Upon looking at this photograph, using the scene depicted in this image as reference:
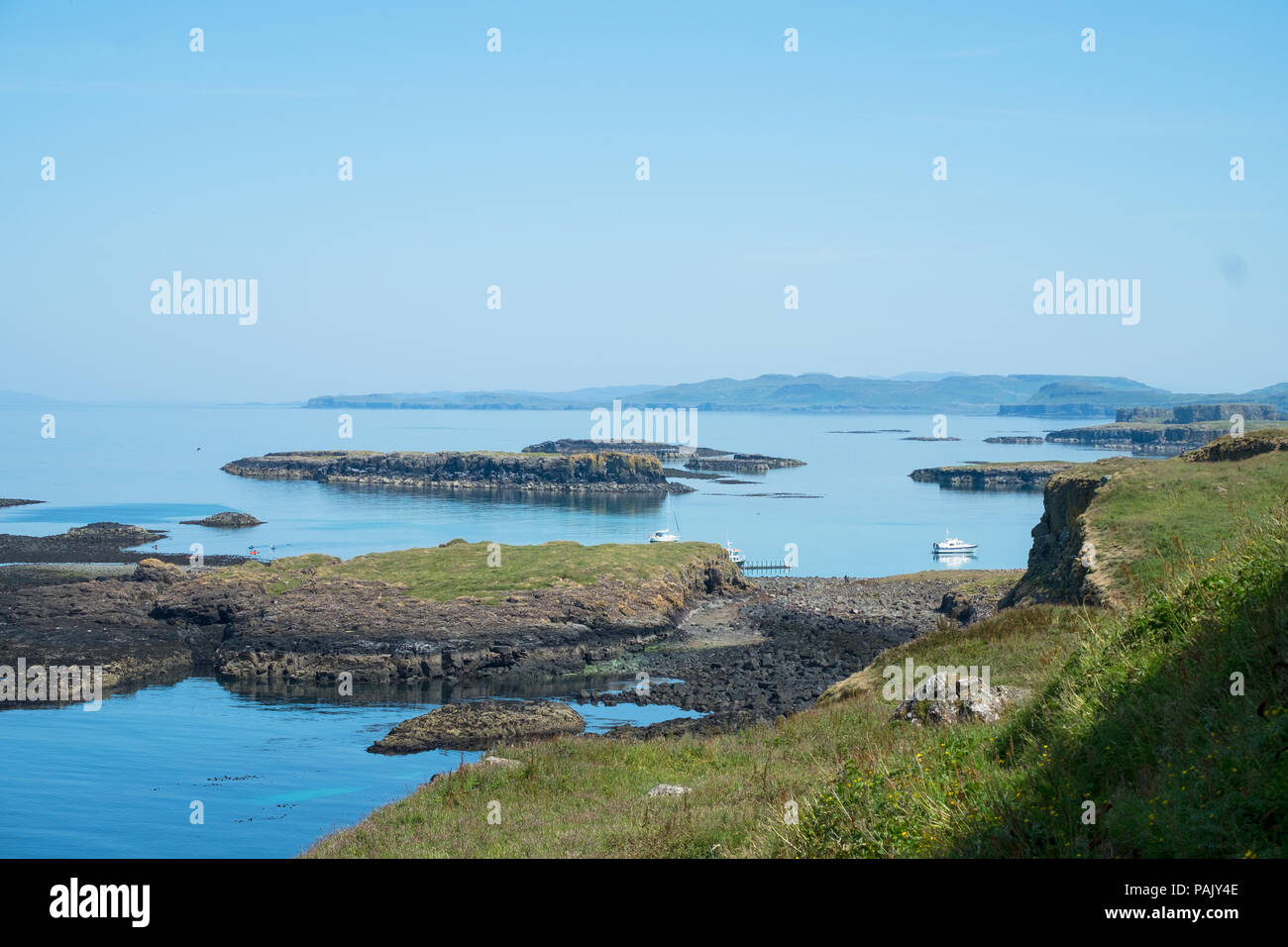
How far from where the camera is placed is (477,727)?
3659 cm

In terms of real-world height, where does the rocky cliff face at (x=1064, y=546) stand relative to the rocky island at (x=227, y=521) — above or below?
above

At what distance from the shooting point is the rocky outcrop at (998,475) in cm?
17200

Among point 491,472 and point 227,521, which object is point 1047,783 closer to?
point 227,521

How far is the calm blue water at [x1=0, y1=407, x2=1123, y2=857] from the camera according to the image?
29.2 meters

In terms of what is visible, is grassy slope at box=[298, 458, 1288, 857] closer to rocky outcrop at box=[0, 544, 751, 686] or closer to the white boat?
rocky outcrop at box=[0, 544, 751, 686]

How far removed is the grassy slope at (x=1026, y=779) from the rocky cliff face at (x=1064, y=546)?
1195cm

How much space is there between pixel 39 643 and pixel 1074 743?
53.1 m

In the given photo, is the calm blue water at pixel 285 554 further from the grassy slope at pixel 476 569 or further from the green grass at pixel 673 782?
the grassy slope at pixel 476 569

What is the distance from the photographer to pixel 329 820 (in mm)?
27922

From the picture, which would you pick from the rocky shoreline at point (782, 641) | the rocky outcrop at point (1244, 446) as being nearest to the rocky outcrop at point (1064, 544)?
the rocky outcrop at point (1244, 446)

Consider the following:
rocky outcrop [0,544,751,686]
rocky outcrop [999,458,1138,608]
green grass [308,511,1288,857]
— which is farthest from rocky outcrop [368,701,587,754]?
green grass [308,511,1288,857]

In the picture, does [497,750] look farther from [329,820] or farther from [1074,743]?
[1074,743]
